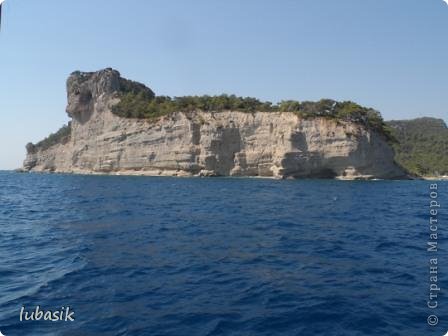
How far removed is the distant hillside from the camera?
9869 centimetres

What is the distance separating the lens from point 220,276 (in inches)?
385

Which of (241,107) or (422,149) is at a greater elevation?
(241,107)

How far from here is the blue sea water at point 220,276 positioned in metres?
7.09

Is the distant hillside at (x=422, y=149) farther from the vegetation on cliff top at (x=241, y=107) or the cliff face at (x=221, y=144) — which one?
the cliff face at (x=221, y=144)

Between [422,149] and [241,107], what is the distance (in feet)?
227

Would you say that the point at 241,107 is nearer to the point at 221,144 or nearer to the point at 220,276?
the point at 221,144

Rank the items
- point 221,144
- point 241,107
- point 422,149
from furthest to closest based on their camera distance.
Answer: point 422,149 < point 241,107 < point 221,144

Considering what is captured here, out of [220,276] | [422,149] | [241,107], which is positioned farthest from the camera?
[422,149]

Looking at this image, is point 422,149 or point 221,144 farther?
point 422,149

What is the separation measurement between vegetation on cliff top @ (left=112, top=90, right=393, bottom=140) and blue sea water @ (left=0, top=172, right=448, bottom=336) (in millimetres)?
54687

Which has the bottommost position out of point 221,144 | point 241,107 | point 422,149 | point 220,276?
point 220,276

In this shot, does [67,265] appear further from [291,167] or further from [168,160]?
[168,160]

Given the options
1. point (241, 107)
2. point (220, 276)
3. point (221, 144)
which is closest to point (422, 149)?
point (241, 107)

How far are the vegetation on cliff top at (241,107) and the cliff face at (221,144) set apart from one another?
221 centimetres
